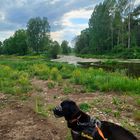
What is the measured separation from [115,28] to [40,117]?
6308cm

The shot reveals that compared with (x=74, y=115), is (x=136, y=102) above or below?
below

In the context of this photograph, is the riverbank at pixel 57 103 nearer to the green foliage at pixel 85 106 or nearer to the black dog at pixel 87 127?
the green foliage at pixel 85 106

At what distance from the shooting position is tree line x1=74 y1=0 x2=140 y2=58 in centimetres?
5913

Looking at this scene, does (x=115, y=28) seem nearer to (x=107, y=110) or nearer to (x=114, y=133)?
(x=107, y=110)

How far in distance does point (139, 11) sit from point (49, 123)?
60663mm

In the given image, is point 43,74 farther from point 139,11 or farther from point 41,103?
point 139,11

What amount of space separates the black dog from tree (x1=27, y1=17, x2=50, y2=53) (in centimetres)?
9556

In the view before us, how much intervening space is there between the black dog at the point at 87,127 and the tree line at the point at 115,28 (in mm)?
50356

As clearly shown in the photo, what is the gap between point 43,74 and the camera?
18047 millimetres

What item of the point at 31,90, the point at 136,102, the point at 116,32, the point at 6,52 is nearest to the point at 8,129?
the point at 136,102

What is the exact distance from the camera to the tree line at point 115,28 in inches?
2328

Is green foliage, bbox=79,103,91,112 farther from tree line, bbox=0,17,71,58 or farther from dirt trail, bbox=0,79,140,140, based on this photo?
tree line, bbox=0,17,71,58

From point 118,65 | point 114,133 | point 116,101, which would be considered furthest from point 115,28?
point 114,133

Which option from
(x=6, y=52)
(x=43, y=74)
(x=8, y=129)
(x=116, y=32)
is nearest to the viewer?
(x=8, y=129)
